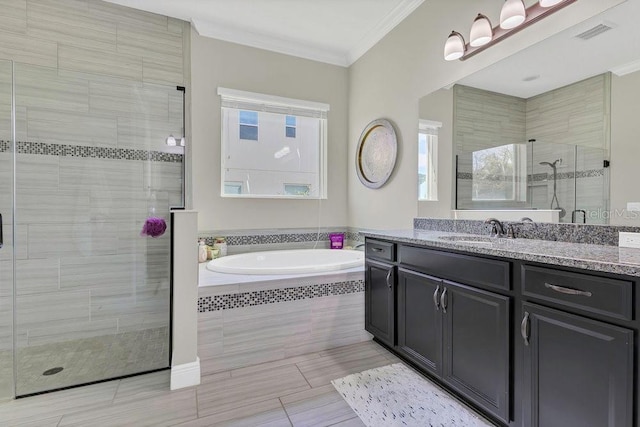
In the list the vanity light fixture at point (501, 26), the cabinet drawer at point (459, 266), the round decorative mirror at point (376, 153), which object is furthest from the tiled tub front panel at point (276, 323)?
the vanity light fixture at point (501, 26)

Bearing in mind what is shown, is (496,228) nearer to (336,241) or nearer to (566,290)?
(566,290)

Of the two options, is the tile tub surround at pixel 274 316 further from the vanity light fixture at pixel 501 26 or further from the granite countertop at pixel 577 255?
the vanity light fixture at pixel 501 26

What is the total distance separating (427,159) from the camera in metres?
2.47

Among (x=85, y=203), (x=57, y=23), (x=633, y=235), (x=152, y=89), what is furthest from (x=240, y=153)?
(x=633, y=235)

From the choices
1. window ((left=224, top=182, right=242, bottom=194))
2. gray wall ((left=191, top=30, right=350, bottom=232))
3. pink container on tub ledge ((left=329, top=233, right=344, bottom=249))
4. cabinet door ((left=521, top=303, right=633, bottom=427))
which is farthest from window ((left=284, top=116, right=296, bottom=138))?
cabinet door ((left=521, top=303, right=633, bottom=427))

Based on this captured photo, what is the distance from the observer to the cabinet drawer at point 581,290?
95cm

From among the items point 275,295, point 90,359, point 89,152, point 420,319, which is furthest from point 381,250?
point 89,152

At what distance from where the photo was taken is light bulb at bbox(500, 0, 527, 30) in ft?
5.41

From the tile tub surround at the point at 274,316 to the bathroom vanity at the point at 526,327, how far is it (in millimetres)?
486

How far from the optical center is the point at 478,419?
1500mm

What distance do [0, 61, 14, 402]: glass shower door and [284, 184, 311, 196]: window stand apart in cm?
217

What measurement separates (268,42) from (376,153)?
1624mm

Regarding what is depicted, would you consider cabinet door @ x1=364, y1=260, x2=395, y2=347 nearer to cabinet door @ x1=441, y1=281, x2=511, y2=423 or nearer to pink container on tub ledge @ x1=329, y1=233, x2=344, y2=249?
cabinet door @ x1=441, y1=281, x2=511, y2=423

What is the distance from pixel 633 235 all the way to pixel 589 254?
0.38 metres
